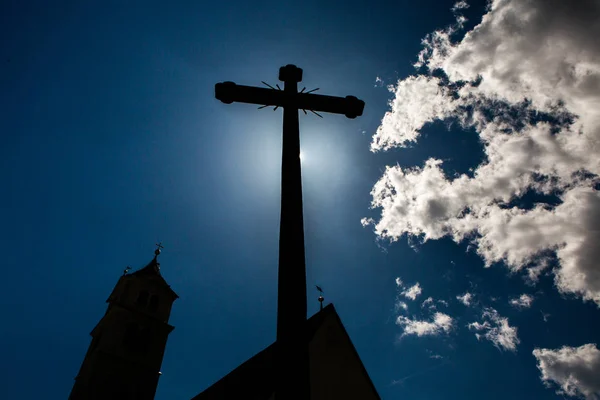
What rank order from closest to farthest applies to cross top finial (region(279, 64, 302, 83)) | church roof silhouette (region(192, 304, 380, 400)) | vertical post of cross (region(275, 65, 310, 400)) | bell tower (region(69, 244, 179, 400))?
vertical post of cross (region(275, 65, 310, 400))
cross top finial (region(279, 64, 302, 83))
church roof silhouette (region(192, 304, 380, 400))
bell tower (region(69, 244, 179, 400))

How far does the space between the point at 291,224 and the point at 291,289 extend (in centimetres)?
75

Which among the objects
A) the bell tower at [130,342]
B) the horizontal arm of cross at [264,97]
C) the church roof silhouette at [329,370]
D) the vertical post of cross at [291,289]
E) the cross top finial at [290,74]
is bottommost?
the vertical post of cross at [291,289]

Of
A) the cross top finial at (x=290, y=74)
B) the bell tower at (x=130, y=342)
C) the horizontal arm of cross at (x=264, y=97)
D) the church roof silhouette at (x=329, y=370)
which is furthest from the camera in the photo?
the bell tower at (x=130, y=342)

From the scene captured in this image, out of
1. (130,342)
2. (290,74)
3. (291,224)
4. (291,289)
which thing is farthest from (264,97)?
(130,342)

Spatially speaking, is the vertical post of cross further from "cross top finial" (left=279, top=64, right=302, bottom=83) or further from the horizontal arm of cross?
"cross top finial" (left=279, top=64, right=302, bottom=83)

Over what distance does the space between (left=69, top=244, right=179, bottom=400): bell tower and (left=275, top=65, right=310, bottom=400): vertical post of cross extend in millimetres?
21483

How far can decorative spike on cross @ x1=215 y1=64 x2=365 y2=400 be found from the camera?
3.13 metres

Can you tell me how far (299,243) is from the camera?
150 inches

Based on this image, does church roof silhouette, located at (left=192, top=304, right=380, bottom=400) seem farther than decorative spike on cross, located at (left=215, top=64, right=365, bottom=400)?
Yes

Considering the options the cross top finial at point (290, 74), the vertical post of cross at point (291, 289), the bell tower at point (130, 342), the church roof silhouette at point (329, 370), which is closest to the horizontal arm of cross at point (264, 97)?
the cross top finial at point (290, 74)

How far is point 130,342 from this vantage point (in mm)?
22391

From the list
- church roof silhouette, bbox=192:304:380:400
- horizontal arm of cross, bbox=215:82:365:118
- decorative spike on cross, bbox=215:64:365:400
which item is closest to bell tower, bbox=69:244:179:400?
church roof silhouette, bbox=192:304:380:400

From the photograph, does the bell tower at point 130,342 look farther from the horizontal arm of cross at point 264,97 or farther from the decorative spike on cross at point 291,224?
the decorative spike on cross at point 291,224

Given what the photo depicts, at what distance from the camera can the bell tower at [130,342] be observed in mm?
19953
